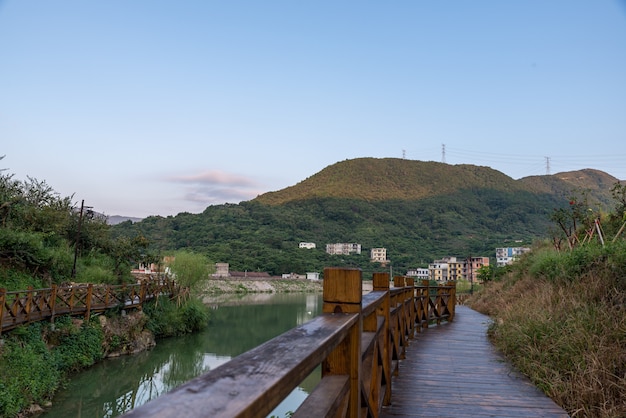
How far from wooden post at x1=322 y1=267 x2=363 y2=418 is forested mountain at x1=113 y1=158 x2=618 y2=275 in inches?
2172

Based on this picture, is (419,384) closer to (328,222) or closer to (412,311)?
(412,311)

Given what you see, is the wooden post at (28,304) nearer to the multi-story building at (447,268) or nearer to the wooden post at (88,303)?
the wooden post at (88,303)

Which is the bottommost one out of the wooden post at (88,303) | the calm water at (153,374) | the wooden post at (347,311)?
the calm water at (153,374)

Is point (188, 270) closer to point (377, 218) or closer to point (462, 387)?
point (462, 387)

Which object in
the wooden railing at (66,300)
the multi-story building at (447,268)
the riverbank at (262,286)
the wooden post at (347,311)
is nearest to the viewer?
the wooden post at (347,311)

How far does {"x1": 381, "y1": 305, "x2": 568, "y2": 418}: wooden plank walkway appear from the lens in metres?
3.77

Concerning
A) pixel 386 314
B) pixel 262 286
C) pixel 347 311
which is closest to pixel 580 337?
pixel 386 314

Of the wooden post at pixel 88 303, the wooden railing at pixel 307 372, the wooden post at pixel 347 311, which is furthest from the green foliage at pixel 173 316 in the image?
the wooden post at pixel 347 311

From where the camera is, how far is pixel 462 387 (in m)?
4.59

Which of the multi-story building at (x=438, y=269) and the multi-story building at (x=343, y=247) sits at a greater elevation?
the multi-story building at (x=343, y=247)

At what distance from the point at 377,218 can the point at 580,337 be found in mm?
99426

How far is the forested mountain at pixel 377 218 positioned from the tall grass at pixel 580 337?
50.6 meters

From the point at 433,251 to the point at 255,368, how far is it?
95.0m

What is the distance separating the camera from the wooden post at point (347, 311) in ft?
6.01
